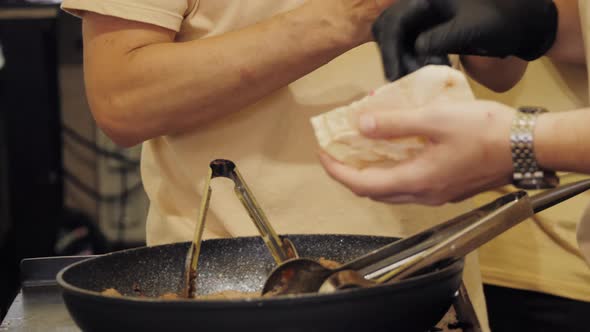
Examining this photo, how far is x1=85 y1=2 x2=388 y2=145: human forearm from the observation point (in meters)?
1.35

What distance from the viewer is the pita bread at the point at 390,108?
3.40 ft

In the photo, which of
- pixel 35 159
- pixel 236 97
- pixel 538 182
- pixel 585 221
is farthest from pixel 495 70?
pixel 35 159

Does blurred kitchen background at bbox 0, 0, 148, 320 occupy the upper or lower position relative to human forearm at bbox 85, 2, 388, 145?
lower

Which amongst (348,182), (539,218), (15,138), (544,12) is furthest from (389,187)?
(15,138)

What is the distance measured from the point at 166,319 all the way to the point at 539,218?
1140 millimetres

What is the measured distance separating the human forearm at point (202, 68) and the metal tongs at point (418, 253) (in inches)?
16.0

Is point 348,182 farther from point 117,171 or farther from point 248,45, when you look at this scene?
point 117,171

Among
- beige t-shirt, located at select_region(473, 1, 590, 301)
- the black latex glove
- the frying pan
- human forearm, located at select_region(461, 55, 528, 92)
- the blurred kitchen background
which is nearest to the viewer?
the frying pan

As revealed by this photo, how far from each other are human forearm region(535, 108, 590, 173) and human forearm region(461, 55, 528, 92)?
1.92 ft

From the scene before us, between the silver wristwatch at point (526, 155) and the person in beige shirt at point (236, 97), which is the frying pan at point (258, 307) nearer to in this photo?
the silver wristwatch at point (526, 155)

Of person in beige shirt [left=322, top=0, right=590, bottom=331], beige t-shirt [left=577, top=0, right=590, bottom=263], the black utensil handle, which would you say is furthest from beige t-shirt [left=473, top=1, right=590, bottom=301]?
the black utensil handle

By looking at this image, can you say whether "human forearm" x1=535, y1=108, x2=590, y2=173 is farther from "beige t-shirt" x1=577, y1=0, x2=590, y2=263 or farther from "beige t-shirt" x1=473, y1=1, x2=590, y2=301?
"beige t-shirt" x1=473, y1=1, x2=590, y2=301

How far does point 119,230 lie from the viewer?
485 cm

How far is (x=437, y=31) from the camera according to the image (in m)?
1.14
